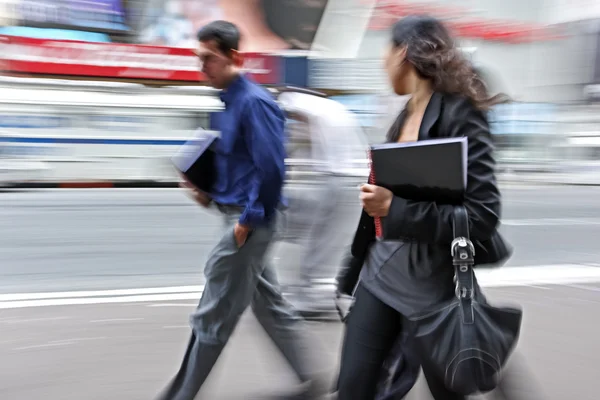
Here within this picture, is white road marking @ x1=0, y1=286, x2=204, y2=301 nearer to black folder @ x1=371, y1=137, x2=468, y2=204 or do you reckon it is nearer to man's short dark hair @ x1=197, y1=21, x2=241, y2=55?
man's short dark hair @ x1=197, y1=21, x2=241, y2=55

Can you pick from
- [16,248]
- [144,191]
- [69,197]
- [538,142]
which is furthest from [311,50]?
[16,248]

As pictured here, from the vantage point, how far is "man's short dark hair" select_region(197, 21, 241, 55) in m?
2.94

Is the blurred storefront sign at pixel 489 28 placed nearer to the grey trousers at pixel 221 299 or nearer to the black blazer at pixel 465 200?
the grey trousers at pixel 221 299

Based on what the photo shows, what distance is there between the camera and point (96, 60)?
623 inches

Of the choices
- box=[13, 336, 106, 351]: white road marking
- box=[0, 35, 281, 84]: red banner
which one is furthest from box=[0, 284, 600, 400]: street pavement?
box=[0, 35, 281, 84]: red banner

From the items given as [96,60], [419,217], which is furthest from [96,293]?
[96,60]

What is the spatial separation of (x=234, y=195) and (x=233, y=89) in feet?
1.40

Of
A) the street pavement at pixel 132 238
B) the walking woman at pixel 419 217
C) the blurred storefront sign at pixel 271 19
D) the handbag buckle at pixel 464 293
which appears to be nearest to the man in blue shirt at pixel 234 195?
the walking woman at pixel 419 217

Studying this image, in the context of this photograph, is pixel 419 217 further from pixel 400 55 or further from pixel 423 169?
pixel 400 55

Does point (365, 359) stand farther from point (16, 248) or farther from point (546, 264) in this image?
point (16, 248)

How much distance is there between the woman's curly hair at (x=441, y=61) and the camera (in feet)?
7.07

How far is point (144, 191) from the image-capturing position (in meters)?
13.9

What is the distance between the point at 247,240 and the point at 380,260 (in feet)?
2.50

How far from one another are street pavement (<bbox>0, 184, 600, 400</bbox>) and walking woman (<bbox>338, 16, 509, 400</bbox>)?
4.29 ft
